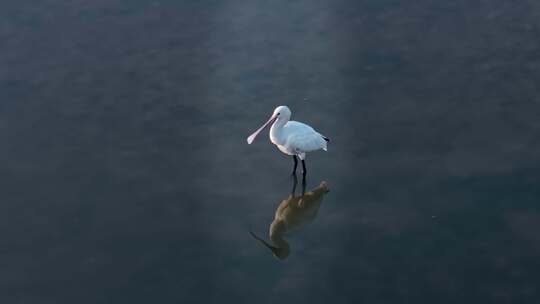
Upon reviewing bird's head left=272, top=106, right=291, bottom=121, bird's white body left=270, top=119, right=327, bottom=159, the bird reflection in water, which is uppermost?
bird's head left=272, top=106, right=291, bottom=121

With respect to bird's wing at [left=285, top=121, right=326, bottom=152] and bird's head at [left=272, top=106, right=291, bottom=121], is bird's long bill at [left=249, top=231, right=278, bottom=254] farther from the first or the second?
bird's head at [left=272, top=106, right=291, bottom=121]

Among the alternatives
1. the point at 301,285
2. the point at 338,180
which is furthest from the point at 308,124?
the point at 301,285

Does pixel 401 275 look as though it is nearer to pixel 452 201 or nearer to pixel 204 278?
pixel 452 201

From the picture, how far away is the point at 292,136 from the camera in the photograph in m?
16.2

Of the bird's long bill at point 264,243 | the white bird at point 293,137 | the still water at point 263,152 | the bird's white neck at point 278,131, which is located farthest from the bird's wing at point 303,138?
the bird's long bill at point 264,243

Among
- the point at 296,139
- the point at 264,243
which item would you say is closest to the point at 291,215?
the point at 264,243

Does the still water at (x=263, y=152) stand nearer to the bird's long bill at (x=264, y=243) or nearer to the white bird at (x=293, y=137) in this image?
the bird's long bill at (x=264, y=243)

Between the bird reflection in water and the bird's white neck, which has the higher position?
the bird's white neck

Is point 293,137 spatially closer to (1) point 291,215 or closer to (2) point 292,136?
(2) point 292,136

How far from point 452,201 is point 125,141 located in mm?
6667

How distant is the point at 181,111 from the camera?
18.9 meters

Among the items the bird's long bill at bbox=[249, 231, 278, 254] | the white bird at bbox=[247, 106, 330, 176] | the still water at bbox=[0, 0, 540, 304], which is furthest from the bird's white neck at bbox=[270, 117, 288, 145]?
the bird's long bill at bbox=[249, 231, 278, 254]

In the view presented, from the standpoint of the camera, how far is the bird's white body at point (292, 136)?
53.1ft

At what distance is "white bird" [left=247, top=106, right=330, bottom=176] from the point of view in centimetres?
1619
